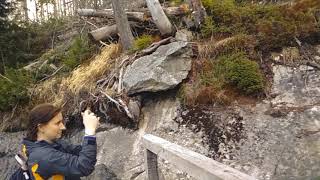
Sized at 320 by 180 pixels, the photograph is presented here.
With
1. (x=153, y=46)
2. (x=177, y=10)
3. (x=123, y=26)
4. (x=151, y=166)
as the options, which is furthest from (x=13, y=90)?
(x=151, y=166)

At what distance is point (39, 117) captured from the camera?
3111 mm

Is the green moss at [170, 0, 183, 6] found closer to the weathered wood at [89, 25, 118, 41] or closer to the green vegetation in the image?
the green vegetation

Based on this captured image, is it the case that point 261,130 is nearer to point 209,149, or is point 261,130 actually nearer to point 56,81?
point 209,149

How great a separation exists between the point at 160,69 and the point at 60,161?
454 centimetres

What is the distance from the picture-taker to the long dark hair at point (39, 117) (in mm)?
3111

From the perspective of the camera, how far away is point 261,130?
6.36 metres

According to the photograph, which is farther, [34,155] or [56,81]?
[56,81]

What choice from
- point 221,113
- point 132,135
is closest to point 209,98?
point 221,113

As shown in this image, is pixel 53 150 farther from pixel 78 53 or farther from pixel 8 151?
pixel 78 53

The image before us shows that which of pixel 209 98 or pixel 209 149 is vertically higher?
pixel 209 98

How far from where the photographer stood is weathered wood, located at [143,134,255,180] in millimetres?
2358

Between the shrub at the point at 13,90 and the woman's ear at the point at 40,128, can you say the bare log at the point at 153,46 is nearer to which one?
the shrub at the point at 13,90

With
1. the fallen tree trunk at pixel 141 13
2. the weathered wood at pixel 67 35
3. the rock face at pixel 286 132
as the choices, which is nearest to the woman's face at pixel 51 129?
the rock face at pixel 286 132

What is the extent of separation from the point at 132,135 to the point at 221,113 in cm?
153
